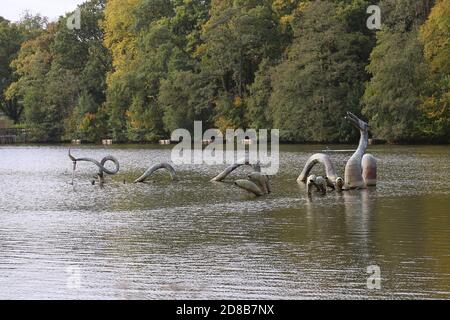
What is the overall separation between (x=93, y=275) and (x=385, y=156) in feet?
112

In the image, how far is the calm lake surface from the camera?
543 inches

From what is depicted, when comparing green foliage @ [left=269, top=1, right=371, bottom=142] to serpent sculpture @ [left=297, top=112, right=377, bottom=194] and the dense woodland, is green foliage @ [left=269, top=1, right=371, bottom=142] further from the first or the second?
serpent sculpture @ [left=297, top=112, right=377, bottom=194]

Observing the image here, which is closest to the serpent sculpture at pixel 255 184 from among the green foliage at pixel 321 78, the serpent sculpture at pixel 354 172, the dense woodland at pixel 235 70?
the serpent sculpture at pixel 354 172

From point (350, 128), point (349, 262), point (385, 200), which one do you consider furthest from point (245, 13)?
point (349, 262)

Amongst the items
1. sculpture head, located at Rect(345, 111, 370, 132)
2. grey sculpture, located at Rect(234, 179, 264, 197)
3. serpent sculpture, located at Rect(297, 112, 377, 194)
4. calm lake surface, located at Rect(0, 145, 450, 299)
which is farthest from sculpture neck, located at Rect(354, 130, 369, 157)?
grey sculpture, located at Rect(234, 179, 264, 197)

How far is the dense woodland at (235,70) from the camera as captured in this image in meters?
60.8

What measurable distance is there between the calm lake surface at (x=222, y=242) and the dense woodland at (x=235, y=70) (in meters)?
30.0

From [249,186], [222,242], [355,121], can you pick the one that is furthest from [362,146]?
[222,242]

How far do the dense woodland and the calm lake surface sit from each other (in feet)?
98.5

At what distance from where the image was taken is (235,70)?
239ft

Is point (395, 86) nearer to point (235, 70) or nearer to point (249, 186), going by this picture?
point (235, 70)

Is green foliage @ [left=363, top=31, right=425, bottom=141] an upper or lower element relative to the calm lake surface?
upper

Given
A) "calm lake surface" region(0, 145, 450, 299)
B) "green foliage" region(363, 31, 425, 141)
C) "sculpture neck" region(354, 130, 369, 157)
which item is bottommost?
"calm lake surface" region(0, 145, 450, 299)

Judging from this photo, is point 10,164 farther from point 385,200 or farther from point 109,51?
point 109,51
